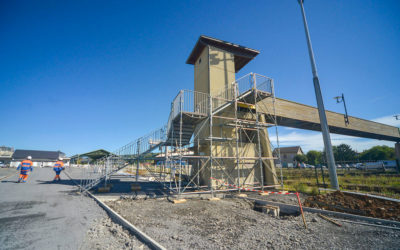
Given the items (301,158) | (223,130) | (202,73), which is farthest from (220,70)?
(301,158)

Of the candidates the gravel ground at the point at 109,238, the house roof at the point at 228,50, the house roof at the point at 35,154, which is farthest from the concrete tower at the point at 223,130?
the house roof at the point at 35,154

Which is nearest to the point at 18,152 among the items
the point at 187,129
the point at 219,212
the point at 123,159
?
the point at 123,159

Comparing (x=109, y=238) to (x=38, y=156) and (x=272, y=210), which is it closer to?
(x=272, y=210)

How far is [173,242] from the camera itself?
383 centimetres

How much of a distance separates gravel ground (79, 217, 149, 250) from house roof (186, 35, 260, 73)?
12.9m

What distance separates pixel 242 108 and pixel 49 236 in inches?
473

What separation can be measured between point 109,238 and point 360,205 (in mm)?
8404

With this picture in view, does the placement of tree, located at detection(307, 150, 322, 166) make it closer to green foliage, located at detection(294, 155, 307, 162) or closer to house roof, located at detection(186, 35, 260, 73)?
green foliage, located at detection(294, 155, 307, 162)

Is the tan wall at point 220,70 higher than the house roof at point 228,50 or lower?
lower

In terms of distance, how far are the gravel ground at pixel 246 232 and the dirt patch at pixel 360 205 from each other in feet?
3.76

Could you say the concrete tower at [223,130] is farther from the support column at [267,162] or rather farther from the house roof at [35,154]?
the house roof at [35,154]

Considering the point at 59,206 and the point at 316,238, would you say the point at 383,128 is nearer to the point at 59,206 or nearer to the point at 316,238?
the point at 316,238

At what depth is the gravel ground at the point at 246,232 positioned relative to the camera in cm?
375

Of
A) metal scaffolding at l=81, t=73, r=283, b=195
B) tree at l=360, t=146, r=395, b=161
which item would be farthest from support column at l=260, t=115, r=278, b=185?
tree at l=360, t=146, r=395, b=161
